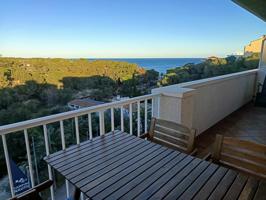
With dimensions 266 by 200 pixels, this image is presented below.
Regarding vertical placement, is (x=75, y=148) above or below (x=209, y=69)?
below

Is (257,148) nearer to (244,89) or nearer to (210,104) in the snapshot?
(210,104)

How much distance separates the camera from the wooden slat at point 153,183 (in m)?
1.09

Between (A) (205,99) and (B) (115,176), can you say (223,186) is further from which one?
(A) (205,99)

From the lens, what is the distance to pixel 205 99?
12.9 ft

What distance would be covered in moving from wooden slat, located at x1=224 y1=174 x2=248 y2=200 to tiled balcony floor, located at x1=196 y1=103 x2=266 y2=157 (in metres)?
2.03

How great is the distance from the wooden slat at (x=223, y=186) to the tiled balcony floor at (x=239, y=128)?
2.01 m

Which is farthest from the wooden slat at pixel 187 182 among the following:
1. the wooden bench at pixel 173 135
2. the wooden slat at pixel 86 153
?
the wooden slat at pixel 86 153

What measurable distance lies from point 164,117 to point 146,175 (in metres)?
1.89

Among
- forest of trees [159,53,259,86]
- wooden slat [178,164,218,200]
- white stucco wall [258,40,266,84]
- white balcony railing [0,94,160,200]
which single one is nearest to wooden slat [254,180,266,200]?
wooden slat [178,164,218,200]

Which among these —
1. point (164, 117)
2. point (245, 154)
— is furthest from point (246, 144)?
Answer: point (164, 117)

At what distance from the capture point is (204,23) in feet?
49.5

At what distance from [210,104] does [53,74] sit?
418cm

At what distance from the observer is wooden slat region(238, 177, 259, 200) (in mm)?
1065

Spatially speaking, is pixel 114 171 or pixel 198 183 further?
pixel 114 171
